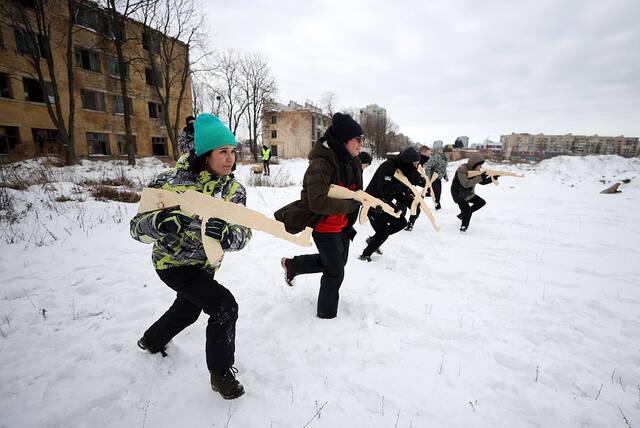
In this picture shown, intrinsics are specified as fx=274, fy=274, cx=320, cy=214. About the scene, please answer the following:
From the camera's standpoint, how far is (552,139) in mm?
112812

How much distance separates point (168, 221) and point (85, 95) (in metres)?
28.5

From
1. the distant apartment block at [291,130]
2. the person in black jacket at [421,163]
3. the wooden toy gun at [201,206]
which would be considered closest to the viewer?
the wooden toy gun at [201,206]

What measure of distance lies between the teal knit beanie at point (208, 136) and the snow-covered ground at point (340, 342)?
1851 millimetres

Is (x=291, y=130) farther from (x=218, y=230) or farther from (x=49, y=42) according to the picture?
(x=218, y=230)

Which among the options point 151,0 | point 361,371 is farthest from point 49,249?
point 151,0

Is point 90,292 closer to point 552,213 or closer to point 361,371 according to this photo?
point 361,371

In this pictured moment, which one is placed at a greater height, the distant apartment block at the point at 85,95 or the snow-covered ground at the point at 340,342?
the distant apartment block at the point at 85,95

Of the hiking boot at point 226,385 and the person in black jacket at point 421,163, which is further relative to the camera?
the person in black jacket at point 421,163

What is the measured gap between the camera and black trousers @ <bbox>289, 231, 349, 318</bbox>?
284 cm

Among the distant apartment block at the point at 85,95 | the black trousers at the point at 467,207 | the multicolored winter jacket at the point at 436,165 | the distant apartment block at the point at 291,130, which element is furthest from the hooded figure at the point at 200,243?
the distant apartment block at the point at 291,130

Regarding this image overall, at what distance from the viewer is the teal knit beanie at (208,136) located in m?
1.86

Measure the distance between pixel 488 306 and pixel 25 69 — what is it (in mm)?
29238

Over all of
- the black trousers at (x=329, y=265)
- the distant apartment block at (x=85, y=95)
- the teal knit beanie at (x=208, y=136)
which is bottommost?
the black trousers at (x=329, y=265)

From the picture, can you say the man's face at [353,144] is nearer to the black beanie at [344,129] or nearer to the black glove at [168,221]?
the black beanie at [344,129]
